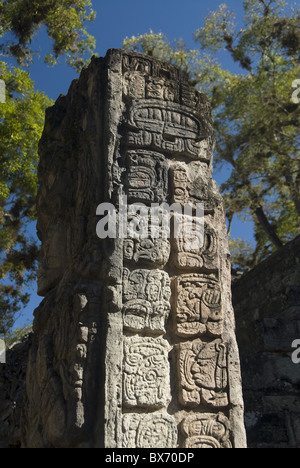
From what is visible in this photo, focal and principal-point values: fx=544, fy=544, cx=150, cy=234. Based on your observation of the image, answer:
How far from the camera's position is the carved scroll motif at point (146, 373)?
345 cm

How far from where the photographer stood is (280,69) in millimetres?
15484

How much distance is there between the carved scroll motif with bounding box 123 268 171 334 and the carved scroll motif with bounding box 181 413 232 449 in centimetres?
63

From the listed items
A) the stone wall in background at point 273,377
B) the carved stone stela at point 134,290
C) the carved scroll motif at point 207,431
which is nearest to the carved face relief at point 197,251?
the carved stone stela at point 134,290

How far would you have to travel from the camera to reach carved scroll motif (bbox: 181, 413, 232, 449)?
11.6 feet

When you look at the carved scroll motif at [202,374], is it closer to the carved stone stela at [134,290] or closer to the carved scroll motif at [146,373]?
the carved stone stela at [134,290]

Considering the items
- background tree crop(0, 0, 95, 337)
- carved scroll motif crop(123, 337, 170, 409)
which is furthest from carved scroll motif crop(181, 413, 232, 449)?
background tree crop(0, 0, 95, 337)

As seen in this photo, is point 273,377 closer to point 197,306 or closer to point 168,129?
point 197,306

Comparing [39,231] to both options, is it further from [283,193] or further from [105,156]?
[283,193]

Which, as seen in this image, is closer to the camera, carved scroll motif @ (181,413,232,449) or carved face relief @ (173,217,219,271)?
carved scroll motif @ (181,413,232,449)

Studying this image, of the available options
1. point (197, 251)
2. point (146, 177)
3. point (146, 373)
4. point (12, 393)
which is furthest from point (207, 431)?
point (12, 393)

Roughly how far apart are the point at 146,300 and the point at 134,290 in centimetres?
11

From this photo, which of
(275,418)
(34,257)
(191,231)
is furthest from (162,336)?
(34,257)

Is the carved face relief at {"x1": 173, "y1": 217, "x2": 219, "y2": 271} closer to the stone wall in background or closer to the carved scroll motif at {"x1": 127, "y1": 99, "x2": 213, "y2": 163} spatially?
the carved scroll motif at {"x1": 127, "y1": 99, "x2": 213, "y2": 163}

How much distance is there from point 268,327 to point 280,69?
10.9 meters
